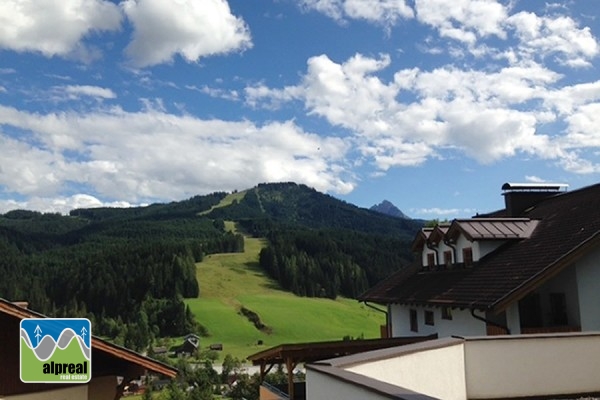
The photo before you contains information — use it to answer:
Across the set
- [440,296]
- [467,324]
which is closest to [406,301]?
[440,296]

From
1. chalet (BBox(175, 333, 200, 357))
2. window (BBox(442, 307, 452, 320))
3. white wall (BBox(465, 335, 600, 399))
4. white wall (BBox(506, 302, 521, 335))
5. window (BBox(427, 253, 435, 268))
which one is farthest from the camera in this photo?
chalet (BBox(175, 333, 200, 357))

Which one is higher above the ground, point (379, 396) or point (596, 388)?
point (379, 396)

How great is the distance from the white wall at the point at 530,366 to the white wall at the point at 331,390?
3749 millimetres

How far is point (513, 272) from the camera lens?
17.1 m

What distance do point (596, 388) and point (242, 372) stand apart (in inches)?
3818

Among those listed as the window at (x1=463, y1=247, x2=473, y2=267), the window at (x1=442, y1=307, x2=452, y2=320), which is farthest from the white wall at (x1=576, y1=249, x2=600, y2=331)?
the window at (x1=442, y1=307, x2=452, y2=320)

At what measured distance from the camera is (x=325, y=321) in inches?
5167

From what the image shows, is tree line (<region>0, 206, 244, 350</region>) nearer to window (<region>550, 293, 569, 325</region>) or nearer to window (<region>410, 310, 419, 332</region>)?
window (<region>410, 310, 419, 332</region>)

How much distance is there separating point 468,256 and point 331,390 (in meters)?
13.5

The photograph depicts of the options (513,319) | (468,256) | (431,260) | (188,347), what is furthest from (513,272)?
(188,347)

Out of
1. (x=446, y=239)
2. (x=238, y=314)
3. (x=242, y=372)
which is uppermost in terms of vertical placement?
(x=446, y=239)

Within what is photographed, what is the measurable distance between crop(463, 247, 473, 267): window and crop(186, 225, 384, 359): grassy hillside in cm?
9387

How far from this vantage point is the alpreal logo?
9.85 metres

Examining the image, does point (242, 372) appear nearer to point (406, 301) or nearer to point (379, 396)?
point (406, 301)
